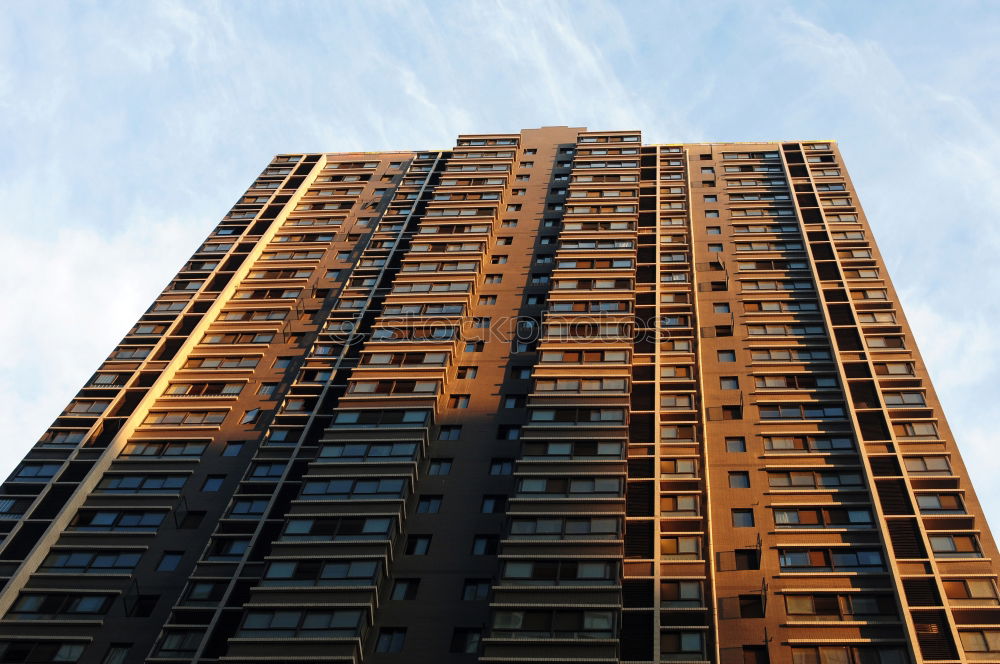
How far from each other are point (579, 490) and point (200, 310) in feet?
113

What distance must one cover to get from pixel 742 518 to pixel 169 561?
3000 cm

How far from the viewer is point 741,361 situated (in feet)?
184

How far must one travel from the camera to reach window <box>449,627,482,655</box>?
133 feet

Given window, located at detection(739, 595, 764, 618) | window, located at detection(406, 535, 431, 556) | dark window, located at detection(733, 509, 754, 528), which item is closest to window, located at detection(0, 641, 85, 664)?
window, located at detection(406, 535, 431, 556)

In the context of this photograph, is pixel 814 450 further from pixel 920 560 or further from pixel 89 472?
pixel 89 472

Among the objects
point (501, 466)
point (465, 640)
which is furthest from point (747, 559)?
point (465, 640)

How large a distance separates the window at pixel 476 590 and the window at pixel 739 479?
1441 centimetres

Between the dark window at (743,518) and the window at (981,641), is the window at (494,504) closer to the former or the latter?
the dark window at (743,518)

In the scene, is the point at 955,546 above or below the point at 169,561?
above

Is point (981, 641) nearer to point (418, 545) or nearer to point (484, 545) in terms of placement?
point (484, 545)

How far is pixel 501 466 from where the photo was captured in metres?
49.7

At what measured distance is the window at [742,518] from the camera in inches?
1804

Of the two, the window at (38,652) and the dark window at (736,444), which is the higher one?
the dark window at (736,444)

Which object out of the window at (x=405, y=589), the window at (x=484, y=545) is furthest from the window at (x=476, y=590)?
the window at (x=405, y=589)
